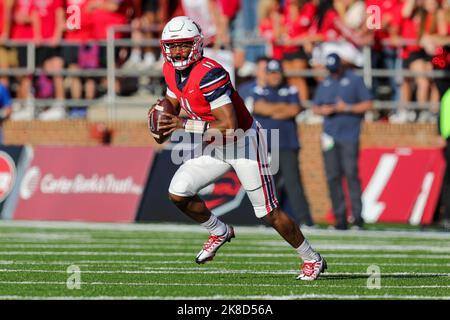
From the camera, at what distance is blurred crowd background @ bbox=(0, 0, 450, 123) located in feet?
61.5

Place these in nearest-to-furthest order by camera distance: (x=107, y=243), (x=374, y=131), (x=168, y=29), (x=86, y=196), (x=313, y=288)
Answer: (x=313, y=288) → (x=168, y=29) → (x=107, y=243) → (x=86, y=196) → (x=374, y=131)

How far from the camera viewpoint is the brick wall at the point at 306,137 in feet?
61.1

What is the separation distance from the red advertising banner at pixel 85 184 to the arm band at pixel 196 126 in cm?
760

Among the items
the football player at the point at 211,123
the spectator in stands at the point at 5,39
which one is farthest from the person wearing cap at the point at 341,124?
the football player at the point at 211,123

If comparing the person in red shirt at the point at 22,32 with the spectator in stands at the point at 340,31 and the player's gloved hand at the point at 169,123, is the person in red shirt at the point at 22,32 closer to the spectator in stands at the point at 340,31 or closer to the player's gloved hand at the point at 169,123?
the spectator in stands at the point at 340,31

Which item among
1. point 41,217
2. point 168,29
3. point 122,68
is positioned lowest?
point 41,217

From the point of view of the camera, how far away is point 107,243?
13164 mm

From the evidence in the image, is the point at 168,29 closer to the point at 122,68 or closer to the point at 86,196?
the point at 86,196

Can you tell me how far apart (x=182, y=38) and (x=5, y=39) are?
34.8 ft

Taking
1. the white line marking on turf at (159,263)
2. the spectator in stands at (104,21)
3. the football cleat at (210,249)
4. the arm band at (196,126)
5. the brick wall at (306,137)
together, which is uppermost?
the arm band at (196,126)

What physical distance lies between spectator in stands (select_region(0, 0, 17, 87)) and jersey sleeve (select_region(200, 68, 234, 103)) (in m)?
10.6

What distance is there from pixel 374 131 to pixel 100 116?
417cm

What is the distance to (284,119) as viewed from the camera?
16219 millimetres

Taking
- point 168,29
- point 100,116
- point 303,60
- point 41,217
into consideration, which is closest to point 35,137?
point 100,116
